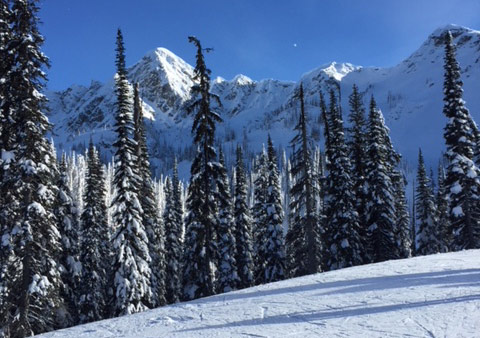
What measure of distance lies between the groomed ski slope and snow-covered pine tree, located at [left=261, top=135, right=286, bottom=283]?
22624 millimetres

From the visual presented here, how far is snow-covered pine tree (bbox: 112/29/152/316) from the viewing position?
77.0 ft

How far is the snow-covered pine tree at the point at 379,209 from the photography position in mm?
29156

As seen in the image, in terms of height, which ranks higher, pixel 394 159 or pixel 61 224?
pixel 394 159

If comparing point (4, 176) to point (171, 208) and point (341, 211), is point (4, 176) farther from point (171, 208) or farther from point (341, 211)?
point (171, 208)

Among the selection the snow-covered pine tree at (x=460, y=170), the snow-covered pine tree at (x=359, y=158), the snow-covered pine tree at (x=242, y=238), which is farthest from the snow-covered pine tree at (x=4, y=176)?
the snow-covered pine tree at (x=460, y=170)

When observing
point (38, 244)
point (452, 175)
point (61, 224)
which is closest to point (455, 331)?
point (38, 244)

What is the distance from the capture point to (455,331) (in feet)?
22.0

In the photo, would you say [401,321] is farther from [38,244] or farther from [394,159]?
[394,159]

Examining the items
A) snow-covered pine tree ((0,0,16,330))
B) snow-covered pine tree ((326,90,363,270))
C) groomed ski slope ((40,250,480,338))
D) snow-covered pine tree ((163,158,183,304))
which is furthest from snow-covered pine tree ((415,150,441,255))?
snow-covered pine tree ((0,0,16,330))

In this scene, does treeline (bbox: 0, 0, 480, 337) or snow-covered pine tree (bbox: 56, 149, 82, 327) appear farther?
snow-covered pine tree (bbox: 56, 149, 82, 327)

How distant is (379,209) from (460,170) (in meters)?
7.09

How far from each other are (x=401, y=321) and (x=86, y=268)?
104 feet

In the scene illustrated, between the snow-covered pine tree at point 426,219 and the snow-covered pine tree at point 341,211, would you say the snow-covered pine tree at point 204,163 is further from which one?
the snow-covered pine tree at point 426,219

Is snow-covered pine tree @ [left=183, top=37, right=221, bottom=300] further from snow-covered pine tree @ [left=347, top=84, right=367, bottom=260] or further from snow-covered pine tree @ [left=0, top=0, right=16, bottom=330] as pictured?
snow-covered pine tree @ [left=347, top=84, right=367, bottom=260]
